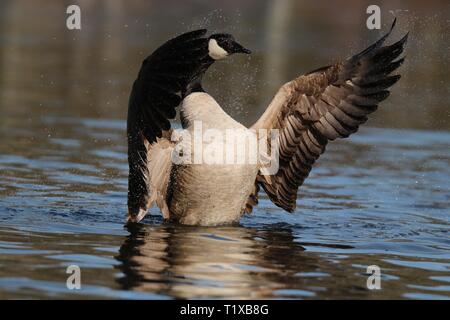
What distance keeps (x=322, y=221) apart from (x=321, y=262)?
1920mm

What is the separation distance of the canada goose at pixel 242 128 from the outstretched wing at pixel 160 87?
12 millimetres

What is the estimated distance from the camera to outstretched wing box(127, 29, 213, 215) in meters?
7.99

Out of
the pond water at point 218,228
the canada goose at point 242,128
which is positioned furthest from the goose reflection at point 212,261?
the canada goose at point 242,128

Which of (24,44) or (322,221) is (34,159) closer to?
(322,221)

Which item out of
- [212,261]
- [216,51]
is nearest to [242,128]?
[216,51]

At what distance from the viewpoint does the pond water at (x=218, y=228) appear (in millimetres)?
7355

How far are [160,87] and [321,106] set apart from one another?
84.1 inches

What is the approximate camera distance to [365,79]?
969cm

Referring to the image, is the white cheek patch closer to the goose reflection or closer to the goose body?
the goose body

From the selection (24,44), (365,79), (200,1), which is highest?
(200,1)

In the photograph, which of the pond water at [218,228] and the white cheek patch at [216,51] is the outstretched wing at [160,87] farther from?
the pond water at [218,228]

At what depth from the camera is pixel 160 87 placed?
325 inches

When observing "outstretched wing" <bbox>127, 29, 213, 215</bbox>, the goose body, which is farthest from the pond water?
"outstretched wing" <bbox>127, 29, 213, 215</bbox>
